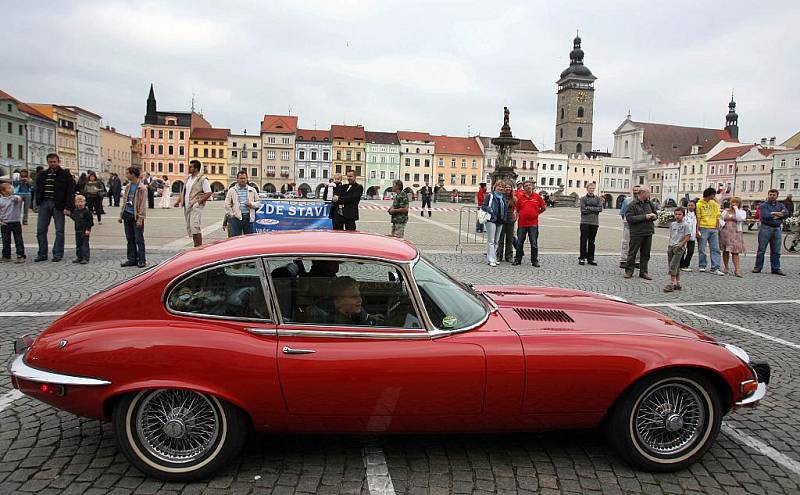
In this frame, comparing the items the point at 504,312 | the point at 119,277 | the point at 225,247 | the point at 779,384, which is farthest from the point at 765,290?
the point at 119,277

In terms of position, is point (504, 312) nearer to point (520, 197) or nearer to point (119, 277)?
point (119, 277)

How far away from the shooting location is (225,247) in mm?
3662

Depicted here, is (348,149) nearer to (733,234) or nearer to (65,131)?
(65,131)

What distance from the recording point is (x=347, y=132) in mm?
103938

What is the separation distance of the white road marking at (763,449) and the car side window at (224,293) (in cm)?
335

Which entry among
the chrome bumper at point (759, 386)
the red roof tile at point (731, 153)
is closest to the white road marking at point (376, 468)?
the chrome bumper at point (759, 386)

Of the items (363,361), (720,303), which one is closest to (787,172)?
(720,303)

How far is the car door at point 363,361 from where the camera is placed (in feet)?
10.6

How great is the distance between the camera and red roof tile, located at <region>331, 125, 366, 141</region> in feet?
340

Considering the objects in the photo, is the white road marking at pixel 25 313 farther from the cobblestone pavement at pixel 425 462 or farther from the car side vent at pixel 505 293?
the car side vent at pixel 505 293

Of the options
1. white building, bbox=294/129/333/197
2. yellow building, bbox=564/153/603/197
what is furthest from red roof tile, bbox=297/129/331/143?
yellow building, bbox=564/153/603/197

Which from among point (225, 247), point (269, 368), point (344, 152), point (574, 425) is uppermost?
point (344, 152)

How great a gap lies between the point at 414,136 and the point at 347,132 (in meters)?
12.9

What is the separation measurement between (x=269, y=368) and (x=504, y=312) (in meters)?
1.62
